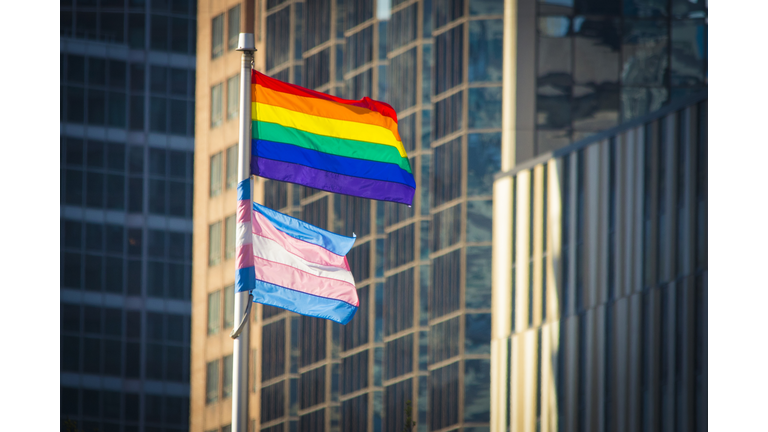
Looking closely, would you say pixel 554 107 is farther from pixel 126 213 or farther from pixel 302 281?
pixel 126 213

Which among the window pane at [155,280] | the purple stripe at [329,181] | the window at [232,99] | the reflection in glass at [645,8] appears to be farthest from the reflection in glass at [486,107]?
the window pane at [155,280]

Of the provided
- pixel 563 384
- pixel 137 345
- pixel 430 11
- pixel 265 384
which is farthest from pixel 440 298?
pixel 137 345

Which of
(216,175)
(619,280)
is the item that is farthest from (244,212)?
(216,175)

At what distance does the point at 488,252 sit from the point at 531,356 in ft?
6.63

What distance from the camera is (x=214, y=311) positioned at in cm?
1502

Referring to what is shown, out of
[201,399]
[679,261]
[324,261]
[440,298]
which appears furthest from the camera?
[201,399]

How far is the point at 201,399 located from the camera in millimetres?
14359

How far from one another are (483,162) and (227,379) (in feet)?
22.7

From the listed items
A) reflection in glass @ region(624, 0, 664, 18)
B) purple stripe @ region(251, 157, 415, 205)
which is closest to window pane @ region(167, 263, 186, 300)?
purple stripe @ region(251, 157, 415, 205)

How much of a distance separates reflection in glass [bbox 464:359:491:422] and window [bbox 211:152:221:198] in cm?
645

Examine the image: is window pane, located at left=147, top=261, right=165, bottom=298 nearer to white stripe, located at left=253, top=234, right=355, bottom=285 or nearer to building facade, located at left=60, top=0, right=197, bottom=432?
building facade, located at left=60, top=0, right=197, bottom=432

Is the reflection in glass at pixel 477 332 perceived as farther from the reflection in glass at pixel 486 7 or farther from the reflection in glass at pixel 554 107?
the reflection in glass at pixel 486 7

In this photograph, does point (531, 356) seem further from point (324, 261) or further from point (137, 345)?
point (137, 345)

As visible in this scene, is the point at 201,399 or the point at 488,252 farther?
the point at 201,399
